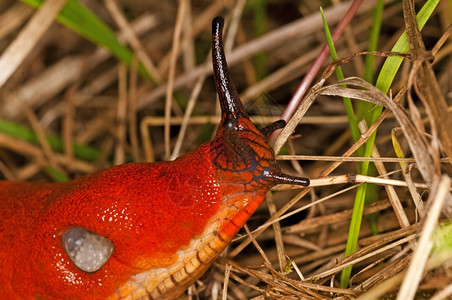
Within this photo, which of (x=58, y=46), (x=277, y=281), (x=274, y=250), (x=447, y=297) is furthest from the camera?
(x=58, y=46)

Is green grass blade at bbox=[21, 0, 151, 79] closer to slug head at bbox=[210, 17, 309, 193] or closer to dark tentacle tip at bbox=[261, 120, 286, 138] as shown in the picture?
slug head at bbox=[210, 17, 309, 193]

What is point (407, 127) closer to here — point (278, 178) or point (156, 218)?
point (278, 178)

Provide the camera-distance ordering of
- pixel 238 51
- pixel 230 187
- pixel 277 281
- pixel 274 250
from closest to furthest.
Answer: pixel 230 187 → pixel 277 281 → pixel 274 250 → pixel 238 51

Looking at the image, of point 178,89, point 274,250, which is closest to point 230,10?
point 178,89

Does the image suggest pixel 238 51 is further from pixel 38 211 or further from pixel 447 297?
pixel 447 297

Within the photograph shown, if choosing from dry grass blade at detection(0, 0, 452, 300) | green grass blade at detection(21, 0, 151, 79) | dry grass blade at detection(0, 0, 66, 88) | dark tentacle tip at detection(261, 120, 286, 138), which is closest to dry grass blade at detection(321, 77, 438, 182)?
dry grass blade at detection(0, 0, 452, 300)

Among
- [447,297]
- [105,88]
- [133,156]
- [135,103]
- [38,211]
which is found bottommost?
[447,297]

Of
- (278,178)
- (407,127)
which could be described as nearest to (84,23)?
(278,178)
